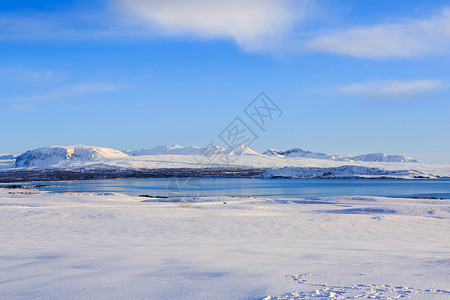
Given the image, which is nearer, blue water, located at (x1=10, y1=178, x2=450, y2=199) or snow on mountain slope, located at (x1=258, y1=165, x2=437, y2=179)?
blue water, located at (x1=10, y1=178, x2=450, y2=199)

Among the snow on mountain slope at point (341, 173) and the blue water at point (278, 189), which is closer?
the blue water at point (278, 189)

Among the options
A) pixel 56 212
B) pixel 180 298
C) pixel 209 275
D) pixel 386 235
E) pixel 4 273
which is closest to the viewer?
pixel 180 298

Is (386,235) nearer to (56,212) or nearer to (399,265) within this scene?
(399,265)

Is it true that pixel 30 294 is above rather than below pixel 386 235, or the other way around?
above

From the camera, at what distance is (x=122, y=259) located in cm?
689

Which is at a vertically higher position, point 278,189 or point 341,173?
point 341,173

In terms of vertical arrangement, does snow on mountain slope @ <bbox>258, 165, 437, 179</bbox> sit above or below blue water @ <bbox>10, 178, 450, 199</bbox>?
above

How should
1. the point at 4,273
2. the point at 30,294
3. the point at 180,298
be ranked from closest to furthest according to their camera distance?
the point at 180,298 < the point at 30,294 < the point at 4,273

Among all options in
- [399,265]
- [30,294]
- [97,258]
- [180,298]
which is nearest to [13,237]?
[97,258]

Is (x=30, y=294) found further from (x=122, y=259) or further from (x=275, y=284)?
(x=275, y=284)

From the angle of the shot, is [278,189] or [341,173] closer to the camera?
[278,189]

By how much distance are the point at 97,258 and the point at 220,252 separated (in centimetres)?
231

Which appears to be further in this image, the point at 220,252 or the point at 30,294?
the point at 220,252

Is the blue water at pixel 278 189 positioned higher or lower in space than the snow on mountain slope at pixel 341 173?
lower
